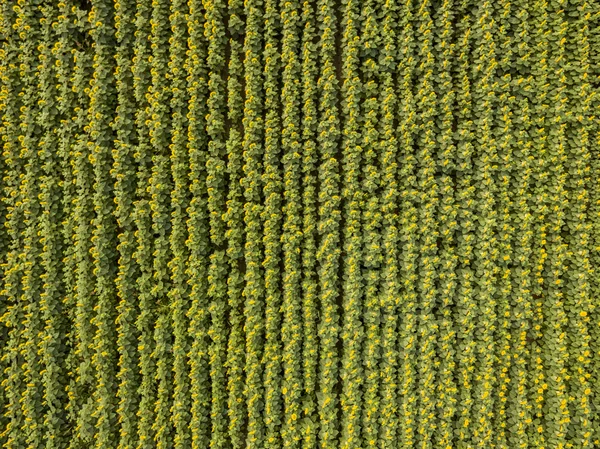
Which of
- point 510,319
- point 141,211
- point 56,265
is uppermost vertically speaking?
point 141,211

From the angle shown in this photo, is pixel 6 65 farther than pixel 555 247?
Yes

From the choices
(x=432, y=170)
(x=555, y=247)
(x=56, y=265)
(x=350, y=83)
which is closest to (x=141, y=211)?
(x=56, y=265)

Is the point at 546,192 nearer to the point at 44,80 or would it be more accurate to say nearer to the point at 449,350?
the point at 449,350

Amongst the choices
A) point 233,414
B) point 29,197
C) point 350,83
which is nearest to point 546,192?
point 350,83

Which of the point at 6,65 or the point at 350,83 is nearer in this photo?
the point at 350,83

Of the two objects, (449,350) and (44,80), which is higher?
(44,80)

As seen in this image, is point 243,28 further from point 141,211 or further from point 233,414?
point 233,414
